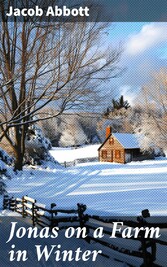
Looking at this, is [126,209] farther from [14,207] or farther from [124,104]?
[124,104]

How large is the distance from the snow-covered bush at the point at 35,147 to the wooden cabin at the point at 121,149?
1702 centimetres

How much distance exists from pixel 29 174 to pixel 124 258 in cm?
2056

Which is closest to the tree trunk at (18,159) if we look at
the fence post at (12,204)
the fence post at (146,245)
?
the fence post at (12,204)

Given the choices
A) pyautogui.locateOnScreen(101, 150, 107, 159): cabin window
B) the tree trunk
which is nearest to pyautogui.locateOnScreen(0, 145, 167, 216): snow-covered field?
the tree trunk

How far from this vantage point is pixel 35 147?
3316 centimetres

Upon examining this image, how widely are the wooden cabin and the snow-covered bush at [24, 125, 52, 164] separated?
17.0 meters

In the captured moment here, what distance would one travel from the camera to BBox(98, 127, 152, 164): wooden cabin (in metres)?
48.3

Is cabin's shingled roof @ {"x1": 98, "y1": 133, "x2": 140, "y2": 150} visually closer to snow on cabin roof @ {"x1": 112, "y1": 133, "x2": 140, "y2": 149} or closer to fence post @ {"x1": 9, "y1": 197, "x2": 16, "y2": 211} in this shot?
snow on cabin roof @ {"x1": 112, "y1": 133, "x2": 140, "y2": 149}

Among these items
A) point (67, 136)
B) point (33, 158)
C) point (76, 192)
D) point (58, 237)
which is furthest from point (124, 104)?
point (58, 237)

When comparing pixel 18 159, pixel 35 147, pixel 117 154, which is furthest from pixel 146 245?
pixel 117 154

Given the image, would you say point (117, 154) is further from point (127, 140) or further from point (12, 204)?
point (12, 204)

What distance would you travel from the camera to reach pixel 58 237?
8.45 meters

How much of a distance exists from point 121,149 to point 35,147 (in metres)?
19.2

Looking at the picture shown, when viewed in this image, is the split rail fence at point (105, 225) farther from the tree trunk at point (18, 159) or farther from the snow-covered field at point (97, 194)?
the tree trunk at point (18, 159)
